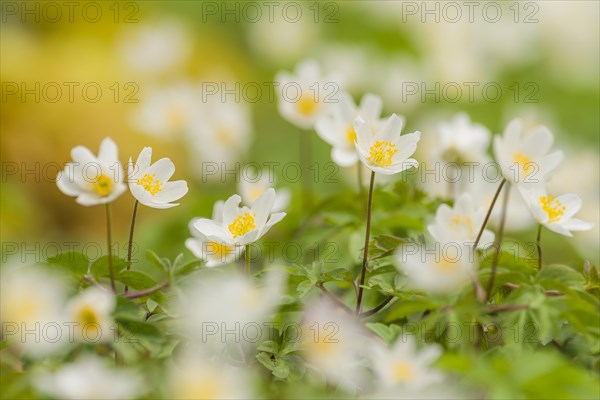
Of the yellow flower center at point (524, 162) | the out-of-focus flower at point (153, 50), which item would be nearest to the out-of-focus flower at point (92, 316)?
the yellow flower center at point (524, 162)

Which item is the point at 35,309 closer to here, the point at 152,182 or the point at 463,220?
the point at 152,182

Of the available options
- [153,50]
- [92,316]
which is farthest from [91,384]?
[153,50]

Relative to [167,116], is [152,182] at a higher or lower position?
higher

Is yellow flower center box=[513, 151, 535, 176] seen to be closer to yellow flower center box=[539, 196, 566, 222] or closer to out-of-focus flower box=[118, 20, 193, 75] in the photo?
yellow flower center box=[539, 196, 566, 222]

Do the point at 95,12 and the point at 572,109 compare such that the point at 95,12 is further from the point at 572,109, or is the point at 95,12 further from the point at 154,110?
the point at 572,109

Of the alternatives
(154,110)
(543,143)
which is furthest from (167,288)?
(154,110)

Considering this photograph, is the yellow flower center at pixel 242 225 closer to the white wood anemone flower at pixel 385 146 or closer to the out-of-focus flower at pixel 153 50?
the white wood anemone flower at pixel 385 146
